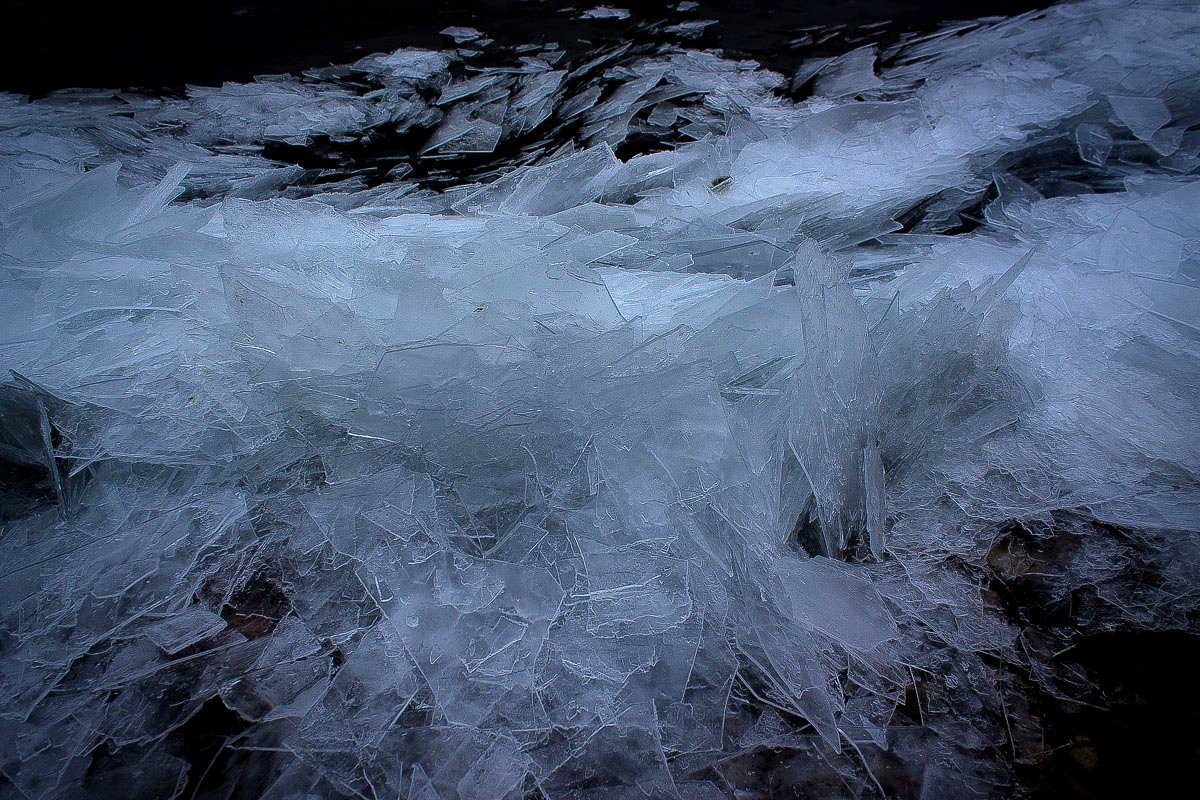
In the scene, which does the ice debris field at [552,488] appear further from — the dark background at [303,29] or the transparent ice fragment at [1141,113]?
the dark background at [303,29]

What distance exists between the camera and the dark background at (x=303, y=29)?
2.89m

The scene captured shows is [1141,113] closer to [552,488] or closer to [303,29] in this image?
[552,488]

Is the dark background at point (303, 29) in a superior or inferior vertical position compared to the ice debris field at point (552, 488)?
superior

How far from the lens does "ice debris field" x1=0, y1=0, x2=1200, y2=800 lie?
0.90m

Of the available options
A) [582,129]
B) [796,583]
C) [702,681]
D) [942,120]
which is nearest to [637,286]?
[796,583]

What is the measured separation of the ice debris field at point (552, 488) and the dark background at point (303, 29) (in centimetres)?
155

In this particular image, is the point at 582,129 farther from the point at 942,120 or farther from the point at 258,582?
the point at 258,582

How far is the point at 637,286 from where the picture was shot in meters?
1.60

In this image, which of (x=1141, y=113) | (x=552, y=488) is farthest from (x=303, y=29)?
(x=1141, y=113)

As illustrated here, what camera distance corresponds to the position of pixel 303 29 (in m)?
3.21

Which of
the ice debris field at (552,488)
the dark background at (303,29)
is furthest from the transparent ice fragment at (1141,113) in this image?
the dark background at (303,29)

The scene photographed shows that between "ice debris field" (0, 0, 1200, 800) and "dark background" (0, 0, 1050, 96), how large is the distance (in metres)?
1.55

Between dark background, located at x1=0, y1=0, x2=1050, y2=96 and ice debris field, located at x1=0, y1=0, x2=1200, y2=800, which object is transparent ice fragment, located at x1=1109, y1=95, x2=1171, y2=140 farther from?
dark background, located at x1=0, y1=0, x2=1050, y2=96

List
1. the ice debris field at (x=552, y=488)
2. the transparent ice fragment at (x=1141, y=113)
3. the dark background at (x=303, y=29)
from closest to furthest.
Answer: the ice debris field at (x=552, y=488), the transparent ice fragment at (x=1141, y=113), the dark background at (x=303, y=29)
